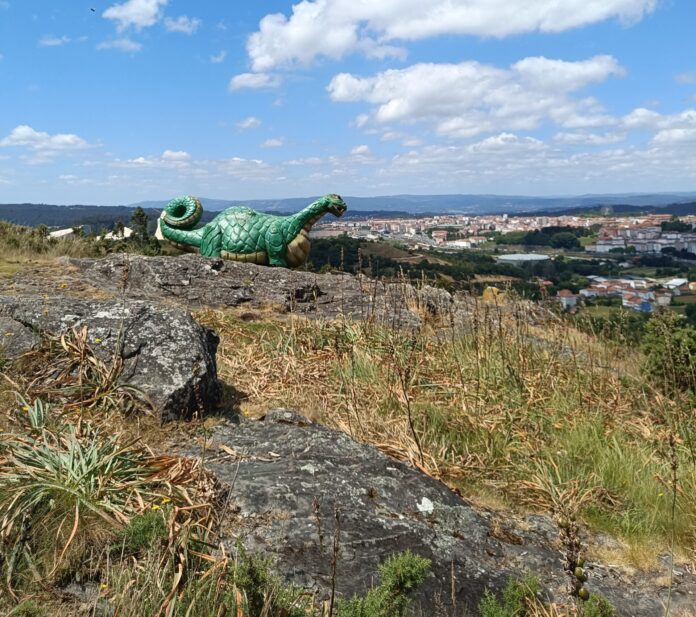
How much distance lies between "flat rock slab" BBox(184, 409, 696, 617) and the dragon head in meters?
7.27

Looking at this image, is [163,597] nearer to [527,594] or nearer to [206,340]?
[527,594]

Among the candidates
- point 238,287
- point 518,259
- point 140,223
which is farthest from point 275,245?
point 518,259

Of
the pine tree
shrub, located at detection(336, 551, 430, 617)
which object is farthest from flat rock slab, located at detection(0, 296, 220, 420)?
the pine tree

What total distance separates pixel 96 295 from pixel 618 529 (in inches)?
238

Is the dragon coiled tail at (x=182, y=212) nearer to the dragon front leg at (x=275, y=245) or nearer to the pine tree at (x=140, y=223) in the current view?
→ the dragon front leg at (x=275, y=245)

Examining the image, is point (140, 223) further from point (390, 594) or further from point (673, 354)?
point (390, 594)

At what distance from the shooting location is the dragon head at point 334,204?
33.4ft

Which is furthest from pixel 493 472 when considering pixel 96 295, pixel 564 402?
pixel 96 295

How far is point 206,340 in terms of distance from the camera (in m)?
4.20

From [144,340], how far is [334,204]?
681 centimetres

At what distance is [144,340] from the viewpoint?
12.5ft

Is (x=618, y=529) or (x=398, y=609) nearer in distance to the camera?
(x=398, y=609)

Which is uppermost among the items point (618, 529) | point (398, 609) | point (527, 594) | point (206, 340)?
point (206, 340)

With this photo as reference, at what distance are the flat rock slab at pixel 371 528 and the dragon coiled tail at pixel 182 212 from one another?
26.7 ft
